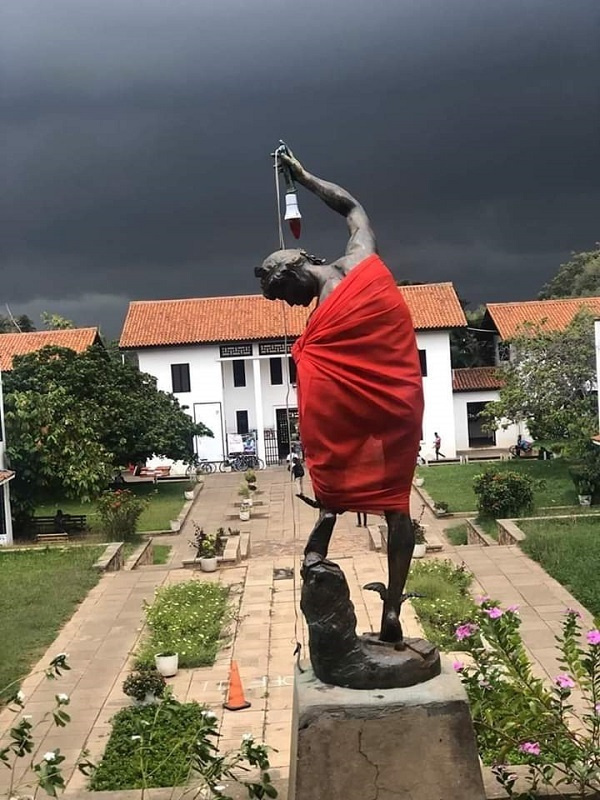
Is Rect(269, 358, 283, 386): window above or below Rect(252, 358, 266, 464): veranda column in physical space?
above

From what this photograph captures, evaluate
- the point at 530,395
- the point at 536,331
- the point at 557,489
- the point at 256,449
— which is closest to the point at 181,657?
the point at 557,489

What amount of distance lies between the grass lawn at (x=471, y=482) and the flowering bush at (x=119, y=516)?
25.2ft

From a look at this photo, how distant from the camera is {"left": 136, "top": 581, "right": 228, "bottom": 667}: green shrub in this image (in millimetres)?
8719

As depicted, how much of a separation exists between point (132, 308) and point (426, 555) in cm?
2477

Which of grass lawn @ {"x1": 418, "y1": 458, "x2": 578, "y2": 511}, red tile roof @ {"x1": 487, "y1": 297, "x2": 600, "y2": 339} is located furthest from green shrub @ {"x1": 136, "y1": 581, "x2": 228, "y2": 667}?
red tile roof @ {"x1": 487, "y1": 297, "x2": 600, "y2": 339}

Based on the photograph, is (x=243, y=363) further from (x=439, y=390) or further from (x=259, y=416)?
(x=439, y=390)

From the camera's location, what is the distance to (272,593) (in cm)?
1153

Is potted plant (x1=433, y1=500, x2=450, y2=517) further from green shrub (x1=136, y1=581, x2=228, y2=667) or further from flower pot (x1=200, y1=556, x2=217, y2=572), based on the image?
green shrub (x1=136, y1=581, x2=228, y2=667)

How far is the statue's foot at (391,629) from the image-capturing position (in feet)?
13.4

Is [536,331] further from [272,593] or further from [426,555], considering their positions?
[272,593]

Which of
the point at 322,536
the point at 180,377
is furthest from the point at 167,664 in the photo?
the point at 180,377

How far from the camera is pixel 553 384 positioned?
75.0ft

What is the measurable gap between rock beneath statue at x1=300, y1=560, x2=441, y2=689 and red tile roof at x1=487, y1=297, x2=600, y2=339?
3120 centimetres

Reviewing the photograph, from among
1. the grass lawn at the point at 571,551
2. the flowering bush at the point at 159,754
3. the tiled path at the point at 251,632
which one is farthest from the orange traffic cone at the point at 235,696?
the grass lawn at the point at 571,551
